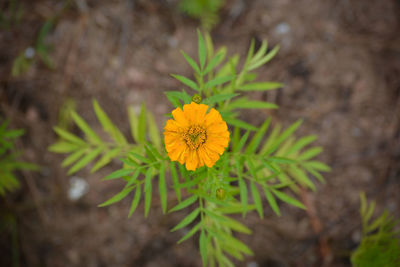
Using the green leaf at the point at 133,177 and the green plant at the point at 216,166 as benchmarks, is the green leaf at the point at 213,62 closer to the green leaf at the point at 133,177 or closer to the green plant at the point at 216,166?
the green plant at the point at 216,166

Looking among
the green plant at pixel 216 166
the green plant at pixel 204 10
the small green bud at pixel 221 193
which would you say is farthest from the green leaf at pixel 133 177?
the green plant at pixel 204 10

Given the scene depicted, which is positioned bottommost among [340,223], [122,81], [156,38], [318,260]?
[318,260]

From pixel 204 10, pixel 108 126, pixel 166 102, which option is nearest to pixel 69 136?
pixel 108 126

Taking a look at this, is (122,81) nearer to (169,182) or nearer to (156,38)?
(156,38)

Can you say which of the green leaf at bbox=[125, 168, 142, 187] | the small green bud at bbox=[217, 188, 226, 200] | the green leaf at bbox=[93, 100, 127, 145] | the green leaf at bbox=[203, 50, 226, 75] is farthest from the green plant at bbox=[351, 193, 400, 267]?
the green leaf at bbox=[93, 100, 127, 145]

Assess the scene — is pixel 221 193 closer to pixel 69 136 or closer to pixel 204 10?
pixel 69 136

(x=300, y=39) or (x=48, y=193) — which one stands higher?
(x=300, y=39)

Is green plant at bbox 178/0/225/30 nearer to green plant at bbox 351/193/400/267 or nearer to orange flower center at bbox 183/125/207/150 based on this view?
orange flower center at bbox 183/125/207/150

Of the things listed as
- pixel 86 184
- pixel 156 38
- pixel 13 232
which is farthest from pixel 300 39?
pixel 13 232

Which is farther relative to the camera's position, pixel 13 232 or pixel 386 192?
pixel 13 232
